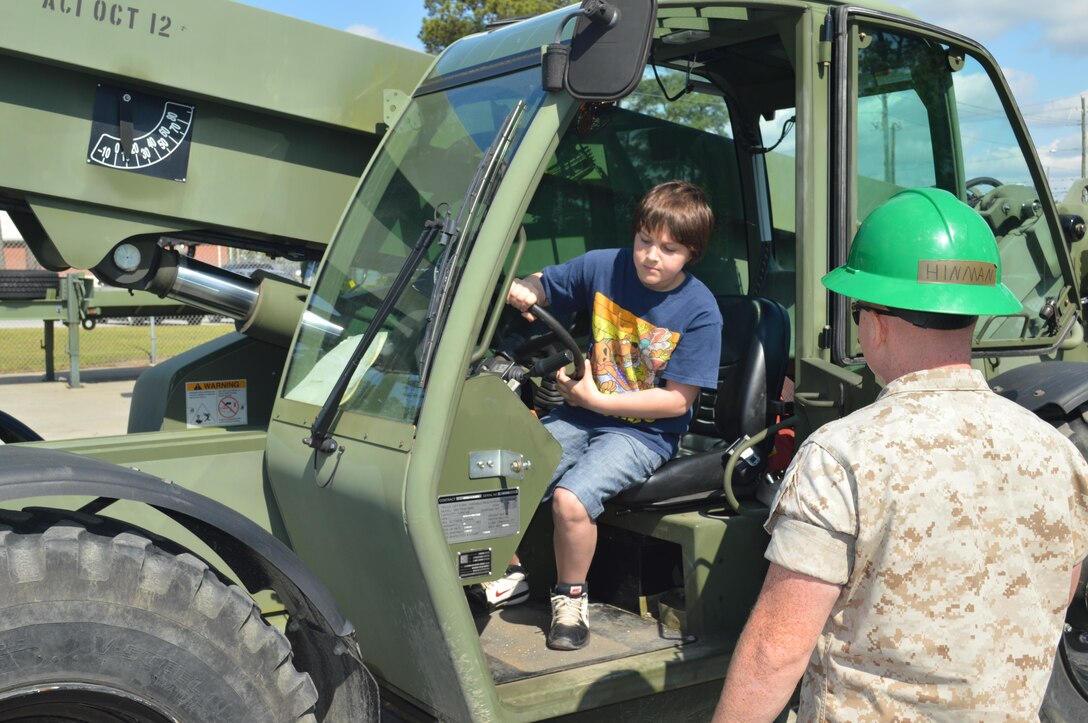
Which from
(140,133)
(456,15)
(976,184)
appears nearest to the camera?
Result: (140,133)

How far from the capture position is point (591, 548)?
315 centimetres

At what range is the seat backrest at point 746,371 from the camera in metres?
3.53

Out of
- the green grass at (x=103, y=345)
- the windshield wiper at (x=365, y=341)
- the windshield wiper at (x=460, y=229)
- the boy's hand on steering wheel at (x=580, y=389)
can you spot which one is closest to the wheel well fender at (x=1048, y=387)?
the boy's hand on steering wheel at (x=580, y=389)

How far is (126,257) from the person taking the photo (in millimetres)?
3018

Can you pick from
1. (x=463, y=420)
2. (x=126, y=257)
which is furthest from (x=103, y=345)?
(x=463, y=420)

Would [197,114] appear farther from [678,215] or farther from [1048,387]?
[1048,387]

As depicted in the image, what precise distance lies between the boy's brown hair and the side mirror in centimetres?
68

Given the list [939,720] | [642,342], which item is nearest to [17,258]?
[642,342]

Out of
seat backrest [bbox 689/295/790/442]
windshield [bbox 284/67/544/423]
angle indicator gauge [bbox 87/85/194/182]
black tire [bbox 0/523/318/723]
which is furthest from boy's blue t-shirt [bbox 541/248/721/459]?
black tire [bbox 0/523/318/723]

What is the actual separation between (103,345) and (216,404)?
1925 centimetres

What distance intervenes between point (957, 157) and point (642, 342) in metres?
1.34

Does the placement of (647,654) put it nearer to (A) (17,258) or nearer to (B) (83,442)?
(B) (83,442)

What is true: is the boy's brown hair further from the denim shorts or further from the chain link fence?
the chain link fence

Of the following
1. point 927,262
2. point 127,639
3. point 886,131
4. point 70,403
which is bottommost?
point 70,403
